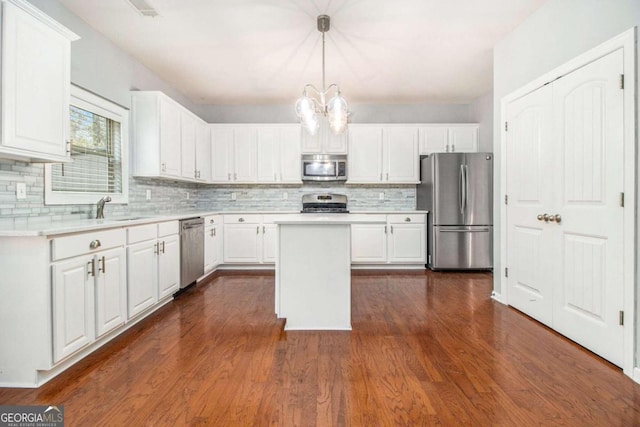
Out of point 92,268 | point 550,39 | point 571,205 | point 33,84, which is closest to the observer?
point 33,84

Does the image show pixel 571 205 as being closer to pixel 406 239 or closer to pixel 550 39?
pixel 550 39

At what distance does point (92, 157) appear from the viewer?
3.16 meters

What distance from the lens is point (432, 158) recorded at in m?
4.89

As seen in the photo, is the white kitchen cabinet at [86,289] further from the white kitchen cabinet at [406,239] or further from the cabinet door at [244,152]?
the white kitchen cabinet at [406,239]

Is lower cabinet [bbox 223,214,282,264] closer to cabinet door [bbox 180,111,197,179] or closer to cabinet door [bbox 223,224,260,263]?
cabinet door [bbox 223,224,260,263]

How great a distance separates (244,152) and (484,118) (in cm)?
386

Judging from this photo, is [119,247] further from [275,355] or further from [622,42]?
[622,42]

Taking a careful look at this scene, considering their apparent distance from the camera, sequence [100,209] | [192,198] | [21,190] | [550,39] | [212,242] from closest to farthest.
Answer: [21,190]
[550,39]
[100,209]
[212,242]
[192,198]

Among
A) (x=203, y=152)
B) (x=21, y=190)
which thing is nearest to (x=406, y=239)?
(x=203, y=152)

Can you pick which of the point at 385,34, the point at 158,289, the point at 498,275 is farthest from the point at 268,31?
the point at 498,275

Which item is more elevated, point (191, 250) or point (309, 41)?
point (309, 41)

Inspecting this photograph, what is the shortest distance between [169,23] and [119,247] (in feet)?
6.95

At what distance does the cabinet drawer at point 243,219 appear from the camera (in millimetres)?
5094

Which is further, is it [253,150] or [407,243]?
[253,150]
